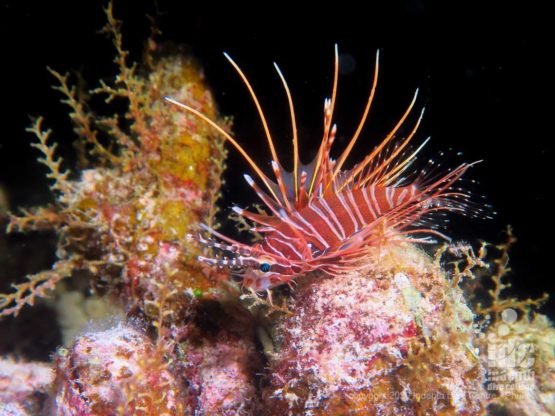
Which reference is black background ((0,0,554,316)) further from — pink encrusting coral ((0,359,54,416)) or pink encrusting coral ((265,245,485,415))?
pink encrusting coral ((0,359,54,416))

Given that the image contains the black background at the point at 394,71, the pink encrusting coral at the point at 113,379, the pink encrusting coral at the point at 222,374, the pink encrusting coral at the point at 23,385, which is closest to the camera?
the pink encrusting coral at the point at 113,379

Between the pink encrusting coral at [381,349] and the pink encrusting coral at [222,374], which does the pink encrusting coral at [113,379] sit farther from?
the pink encrusting coral at [381,349]

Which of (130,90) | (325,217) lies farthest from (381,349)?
(130,90)

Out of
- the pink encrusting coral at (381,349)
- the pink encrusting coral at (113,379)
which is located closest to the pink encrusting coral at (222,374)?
the pink encrusting coral at (113,379)

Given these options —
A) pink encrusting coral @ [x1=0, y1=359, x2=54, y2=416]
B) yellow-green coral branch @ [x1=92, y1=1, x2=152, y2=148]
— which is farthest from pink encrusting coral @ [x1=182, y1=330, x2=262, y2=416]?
yellow-green coral branch @ [x1=92, y1=1, x2=152, y2=148]

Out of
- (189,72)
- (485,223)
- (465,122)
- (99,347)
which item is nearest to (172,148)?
(189,72)
